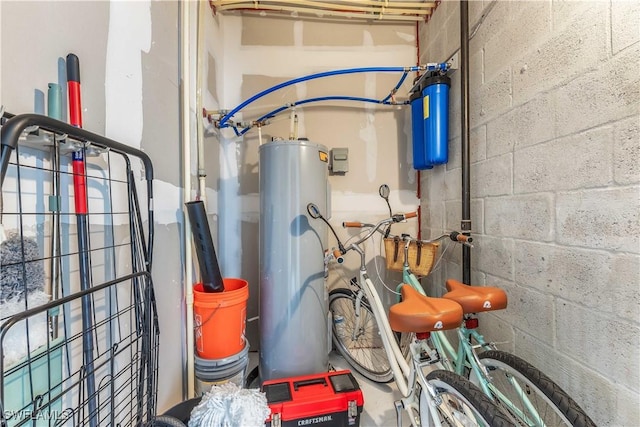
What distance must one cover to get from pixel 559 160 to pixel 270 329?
1.53 m

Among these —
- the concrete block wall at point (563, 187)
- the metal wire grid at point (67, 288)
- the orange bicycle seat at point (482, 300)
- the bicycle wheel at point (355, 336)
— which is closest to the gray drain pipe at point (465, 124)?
the concrete block wall at point (563, 187)

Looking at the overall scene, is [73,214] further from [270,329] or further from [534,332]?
[534,332]

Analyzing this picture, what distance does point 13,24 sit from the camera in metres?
0.62

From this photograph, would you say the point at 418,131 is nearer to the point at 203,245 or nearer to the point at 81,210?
the point at 203,245

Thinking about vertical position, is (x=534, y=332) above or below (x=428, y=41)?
below

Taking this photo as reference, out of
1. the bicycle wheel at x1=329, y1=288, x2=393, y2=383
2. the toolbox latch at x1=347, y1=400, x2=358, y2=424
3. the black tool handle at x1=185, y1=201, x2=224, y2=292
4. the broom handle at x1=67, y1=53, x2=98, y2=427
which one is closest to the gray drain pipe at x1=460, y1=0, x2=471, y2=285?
the bicycle wheel at x1=329, y1=288, x2=393, y2=383

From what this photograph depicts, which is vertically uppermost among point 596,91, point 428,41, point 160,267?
point 428,41

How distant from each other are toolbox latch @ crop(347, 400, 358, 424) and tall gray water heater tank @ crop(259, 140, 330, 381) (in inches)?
14.9

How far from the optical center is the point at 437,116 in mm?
1605

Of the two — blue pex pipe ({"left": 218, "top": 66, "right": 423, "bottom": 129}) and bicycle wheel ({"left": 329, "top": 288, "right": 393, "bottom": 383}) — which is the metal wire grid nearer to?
blue pex pipe ({"left": 218, "top": 66, "right": 423, "bottom": 129})

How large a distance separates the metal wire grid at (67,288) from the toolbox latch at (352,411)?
76 centimetres

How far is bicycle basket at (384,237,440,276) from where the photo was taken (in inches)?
60.1

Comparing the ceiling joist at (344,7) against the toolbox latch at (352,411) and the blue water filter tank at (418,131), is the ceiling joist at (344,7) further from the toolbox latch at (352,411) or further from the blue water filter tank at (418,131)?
the toolbox latch at (352,411)

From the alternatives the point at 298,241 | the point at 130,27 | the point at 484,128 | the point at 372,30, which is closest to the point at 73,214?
the point at 130,27
